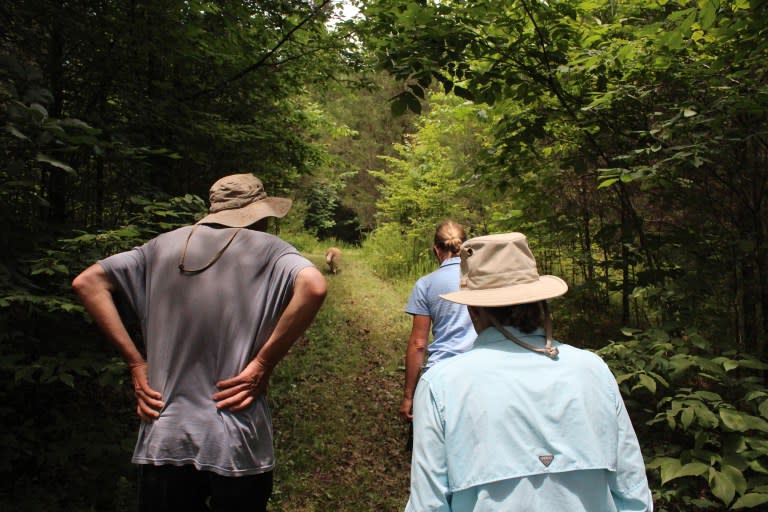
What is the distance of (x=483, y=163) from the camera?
5.63 meters

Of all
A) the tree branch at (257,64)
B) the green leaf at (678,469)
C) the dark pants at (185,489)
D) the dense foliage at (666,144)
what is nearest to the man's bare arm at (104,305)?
the dark pants at (185,489)

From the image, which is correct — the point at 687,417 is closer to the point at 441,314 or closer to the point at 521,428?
the point at 441,314

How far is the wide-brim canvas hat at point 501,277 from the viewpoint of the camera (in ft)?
4.82

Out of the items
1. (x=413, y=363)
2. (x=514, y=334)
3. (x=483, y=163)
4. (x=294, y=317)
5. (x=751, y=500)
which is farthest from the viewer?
(x=483, y=163)

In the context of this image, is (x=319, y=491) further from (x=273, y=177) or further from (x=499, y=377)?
(x=273, y=177)

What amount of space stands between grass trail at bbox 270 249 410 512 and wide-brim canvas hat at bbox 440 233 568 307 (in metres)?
3.96

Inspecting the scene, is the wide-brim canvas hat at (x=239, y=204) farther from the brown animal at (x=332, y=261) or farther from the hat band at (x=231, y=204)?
the brown animal at (x=332, y=261)

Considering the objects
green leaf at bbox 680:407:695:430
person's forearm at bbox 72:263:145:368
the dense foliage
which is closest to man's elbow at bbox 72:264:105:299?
person's forearm at bbox 72:263:145:368

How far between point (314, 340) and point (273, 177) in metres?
3.13

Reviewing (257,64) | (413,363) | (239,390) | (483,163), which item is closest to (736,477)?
(413,363)

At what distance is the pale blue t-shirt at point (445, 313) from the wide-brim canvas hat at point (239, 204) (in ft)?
4.41

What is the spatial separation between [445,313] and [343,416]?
3.75 m

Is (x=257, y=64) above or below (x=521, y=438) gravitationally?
above

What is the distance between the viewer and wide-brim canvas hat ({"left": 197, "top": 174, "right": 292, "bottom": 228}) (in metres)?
2.25
